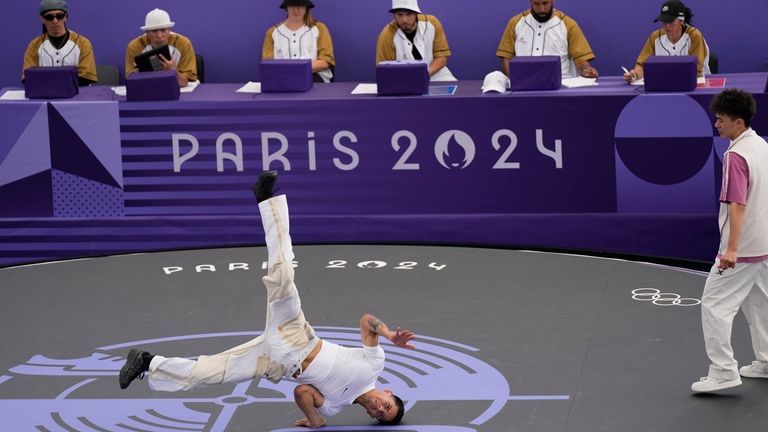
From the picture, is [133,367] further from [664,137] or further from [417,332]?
[664,137]

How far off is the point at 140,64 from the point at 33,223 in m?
1.57

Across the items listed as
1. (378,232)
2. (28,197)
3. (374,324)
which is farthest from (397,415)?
(28,197)

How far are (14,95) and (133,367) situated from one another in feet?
17.8

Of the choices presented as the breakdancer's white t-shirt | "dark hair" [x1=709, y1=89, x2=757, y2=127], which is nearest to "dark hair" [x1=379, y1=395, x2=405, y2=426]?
the breakdancer's white t-shirt

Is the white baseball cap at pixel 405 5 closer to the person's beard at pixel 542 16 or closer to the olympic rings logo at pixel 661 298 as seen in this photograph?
the person's beard at pixel 542 16

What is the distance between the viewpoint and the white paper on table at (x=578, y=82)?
10492 millimetres

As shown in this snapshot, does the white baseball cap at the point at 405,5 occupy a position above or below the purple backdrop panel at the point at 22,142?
above

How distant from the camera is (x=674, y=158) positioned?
33.1 ft

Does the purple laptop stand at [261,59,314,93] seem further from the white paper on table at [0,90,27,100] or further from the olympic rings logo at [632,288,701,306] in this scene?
the olympic rings logo at [632,288,701,306]

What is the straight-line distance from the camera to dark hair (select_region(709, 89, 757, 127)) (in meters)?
6.36

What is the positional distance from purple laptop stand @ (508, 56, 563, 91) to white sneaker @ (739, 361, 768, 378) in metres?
4.09

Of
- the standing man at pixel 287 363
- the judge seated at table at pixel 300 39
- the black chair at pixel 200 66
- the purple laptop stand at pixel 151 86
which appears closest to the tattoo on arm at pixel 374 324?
the standing man at pixel 287 363

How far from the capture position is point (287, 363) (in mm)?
6113

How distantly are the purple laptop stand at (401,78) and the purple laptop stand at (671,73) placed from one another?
1731 mm
